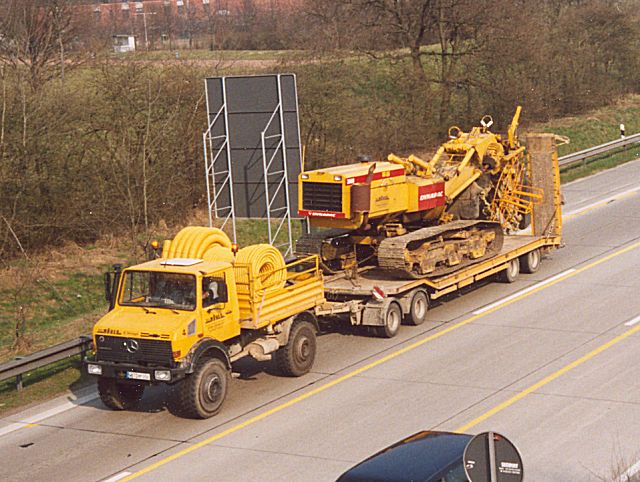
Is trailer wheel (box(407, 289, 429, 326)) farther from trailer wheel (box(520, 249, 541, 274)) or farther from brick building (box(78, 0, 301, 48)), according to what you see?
brick building (box(78, 0, 301, 48))

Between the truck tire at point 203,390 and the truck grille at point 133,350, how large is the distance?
1.44 ft

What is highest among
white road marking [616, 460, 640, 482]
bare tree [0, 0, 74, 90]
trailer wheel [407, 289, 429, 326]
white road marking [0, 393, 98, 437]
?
bare tree [0, 0, 74, 90]

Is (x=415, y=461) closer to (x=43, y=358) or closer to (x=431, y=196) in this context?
(x=43, y=358)

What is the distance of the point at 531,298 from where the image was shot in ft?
66.3

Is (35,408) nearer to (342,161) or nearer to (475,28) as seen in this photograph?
(342,161)

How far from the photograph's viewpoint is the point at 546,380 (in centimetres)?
1510

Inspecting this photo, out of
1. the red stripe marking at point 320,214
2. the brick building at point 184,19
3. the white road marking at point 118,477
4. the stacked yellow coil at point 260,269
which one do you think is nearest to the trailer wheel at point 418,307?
the red stripe marking at point 320,214

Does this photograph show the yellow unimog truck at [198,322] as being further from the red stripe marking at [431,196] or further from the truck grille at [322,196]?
the red stripe marking at [431,196]

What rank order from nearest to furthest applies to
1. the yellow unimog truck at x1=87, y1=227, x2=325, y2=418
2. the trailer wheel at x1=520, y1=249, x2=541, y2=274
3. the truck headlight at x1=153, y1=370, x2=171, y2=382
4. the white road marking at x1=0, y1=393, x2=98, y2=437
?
the truck headlight at x1=153, y1=370, x2=171, y2=382, the yellow unimog truck at x1=87, y1=227, x2=325, y2=418, the white road marking at x1=0, y1=393, x2=98, y2=437, the trailer wheel at x1=520, y1=249, x2=541, y2=274

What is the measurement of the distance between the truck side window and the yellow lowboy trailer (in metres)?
2.53

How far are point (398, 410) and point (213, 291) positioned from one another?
10.0 ft

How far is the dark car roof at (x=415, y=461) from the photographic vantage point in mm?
8281

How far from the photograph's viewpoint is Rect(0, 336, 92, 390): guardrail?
15266 millimetres

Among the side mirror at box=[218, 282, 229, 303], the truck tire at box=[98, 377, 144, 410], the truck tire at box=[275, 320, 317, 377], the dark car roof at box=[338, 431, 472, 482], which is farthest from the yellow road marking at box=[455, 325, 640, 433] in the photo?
the truck tire at box=[98, 377, 144, 410]
